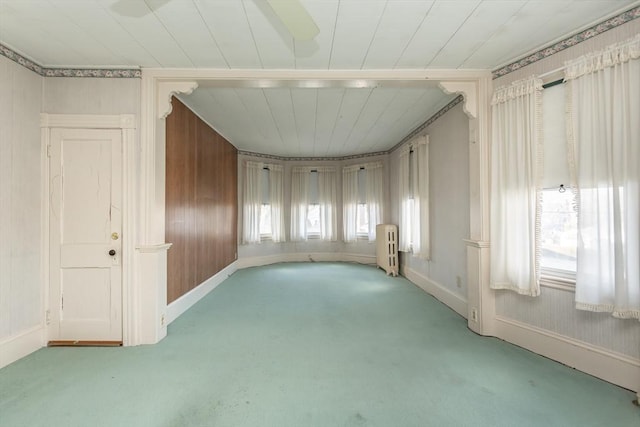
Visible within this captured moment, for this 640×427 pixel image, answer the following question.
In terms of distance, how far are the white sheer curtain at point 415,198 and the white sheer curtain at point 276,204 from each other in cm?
286

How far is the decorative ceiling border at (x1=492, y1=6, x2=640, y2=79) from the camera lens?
1853mm

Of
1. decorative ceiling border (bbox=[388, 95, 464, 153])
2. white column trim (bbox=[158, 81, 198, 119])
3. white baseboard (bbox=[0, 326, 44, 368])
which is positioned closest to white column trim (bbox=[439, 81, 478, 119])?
decorative ceiling border (bbox=[388, 95, 464, 153])

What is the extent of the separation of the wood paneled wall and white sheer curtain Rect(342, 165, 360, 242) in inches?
111

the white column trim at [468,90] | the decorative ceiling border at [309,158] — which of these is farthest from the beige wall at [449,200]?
the decorative ceiling border at [309,158]

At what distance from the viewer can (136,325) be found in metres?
2.54

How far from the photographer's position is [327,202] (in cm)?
696

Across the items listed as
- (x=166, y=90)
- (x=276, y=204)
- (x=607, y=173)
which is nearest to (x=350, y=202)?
(x=276, y=204)

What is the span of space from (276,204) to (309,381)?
5.04 meters

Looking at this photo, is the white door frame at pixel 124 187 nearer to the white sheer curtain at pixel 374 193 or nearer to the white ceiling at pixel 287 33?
the white ceiling at pixel 287 33

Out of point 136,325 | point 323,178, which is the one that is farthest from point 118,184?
point 323,178

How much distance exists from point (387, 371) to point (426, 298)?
6.76 feet

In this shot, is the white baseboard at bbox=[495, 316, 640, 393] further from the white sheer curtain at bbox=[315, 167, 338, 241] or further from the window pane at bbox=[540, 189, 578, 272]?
the white sheer curtain at bbox=[315, 167, 338, 241]

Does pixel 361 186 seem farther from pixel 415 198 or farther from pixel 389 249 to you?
pixel 415 198

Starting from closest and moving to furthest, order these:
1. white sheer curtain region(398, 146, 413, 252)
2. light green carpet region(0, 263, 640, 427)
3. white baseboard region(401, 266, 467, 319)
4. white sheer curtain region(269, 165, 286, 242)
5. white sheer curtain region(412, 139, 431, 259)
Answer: light green carpet region(0, 263, 640, 427)
white baseboard region(401, 266, 467, 319)
white sheer curtain region(412, 139, 431, 259)
white sheer curtain region(398, 146, 413, 252)
white sheer curtain region(269, 165, 286, 242)
